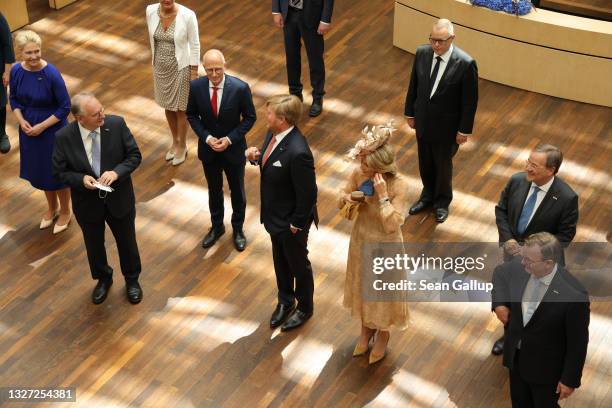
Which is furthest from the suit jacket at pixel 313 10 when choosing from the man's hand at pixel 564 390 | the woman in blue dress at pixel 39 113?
the man's hand at pixel 564 390

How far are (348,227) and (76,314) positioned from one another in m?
2.15

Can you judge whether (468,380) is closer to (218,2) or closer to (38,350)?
(38,350)

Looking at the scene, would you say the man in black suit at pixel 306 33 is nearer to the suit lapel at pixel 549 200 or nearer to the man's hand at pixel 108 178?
the man's hand at pixel 108 178

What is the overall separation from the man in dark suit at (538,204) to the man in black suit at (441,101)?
1.28 m

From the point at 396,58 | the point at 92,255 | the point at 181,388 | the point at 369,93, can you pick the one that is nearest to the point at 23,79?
the point at 92,255

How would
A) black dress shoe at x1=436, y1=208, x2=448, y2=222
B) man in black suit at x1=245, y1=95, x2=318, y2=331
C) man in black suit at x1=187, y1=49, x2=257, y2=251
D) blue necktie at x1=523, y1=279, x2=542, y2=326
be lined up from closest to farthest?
blue necktie at x1=523, y1=279, x2=542, y2=326, man in black suit at x1=245, y1=95, x2=318, y2=331, man in black suit at x1=187, y1=49, x2=257, y2=251, black dress shoe at x1=436, y1=208, x2=448, y2=222

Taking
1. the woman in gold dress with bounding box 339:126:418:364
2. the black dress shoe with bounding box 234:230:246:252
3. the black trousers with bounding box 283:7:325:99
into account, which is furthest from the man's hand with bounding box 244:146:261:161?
the black trousers with bounding box 283:7:325:99

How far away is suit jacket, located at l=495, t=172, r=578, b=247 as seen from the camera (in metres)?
5.61

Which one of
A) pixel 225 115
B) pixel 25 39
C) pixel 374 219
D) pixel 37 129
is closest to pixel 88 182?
pixel 225 115

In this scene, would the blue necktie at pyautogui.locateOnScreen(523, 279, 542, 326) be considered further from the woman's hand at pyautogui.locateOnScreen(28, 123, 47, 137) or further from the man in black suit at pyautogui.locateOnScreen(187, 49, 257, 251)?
the woman's hand at pyautogui.locateOnScreen(28, 123, 47, 137)

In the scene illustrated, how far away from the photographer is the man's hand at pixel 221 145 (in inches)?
262

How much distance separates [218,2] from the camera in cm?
1071

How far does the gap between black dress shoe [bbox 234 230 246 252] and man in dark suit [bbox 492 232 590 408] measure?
2569mm

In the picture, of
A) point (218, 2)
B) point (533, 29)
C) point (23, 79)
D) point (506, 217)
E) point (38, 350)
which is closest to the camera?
point (506, 217)
